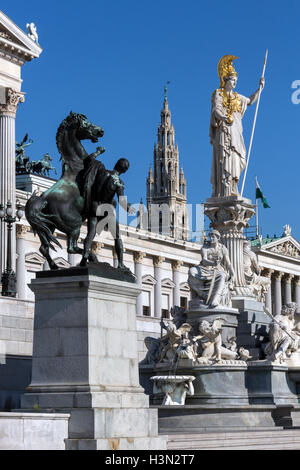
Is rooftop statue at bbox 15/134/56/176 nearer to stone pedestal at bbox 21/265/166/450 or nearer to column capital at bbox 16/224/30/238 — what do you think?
column capital at bbox 16/224/30/238

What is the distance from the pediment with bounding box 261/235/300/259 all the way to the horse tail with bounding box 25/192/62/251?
9029 centimetres

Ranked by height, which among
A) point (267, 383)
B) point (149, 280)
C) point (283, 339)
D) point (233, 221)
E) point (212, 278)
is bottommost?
point (267, 383)

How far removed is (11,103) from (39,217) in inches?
1524

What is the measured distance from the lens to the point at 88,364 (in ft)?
55.7

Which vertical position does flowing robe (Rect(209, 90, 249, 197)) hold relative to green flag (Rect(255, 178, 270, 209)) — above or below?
below

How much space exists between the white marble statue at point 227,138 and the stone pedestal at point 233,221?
1.25 ft

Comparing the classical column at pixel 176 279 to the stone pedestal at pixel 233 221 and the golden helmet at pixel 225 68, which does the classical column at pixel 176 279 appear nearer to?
the golden helmet at pixel 225 68

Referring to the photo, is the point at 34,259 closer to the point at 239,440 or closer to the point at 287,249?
the point at 287,249

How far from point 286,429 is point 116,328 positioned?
848 centimetres

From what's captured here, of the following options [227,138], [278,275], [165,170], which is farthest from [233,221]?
[165,170]

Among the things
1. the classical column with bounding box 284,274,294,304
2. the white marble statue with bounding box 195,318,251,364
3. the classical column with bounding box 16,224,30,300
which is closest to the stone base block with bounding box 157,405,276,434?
the white marble statue with bounding box 195,318,251,364

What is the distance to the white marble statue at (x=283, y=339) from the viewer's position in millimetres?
28484

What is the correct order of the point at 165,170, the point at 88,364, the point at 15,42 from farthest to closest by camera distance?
1. the point at 165,170
2. the point at 15,42
3. the point at 88,364

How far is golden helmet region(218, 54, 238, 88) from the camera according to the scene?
32625 mm
